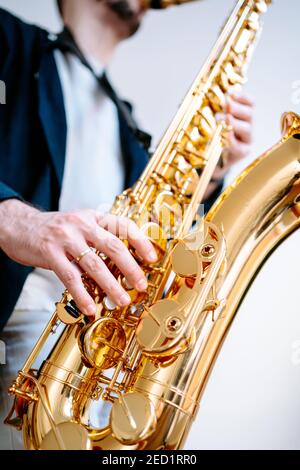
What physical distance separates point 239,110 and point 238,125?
0.04 metres

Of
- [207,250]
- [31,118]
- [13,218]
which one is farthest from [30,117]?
[207,250]

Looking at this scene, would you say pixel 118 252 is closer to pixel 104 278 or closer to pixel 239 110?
pixel 104 278

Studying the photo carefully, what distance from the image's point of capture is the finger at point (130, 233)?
79 centimetres

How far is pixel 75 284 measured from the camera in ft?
2.41

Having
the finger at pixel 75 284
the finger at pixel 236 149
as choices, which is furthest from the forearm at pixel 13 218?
the finger at pixel 236 149

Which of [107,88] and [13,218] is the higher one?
[107,88]

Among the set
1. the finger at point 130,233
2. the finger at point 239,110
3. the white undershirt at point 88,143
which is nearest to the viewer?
the finger at point 130,233

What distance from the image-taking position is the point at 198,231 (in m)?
0.78

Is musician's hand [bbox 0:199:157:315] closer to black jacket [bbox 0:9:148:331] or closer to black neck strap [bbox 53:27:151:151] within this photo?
black jacket [bbox 0:9:148:331]

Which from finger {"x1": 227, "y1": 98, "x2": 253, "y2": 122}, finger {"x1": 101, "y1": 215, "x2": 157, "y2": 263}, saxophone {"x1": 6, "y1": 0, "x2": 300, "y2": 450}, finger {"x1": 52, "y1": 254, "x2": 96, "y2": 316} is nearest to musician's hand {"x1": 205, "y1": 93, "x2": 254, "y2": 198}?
finger {"x1": 227, "y1": 98, "x2": 253, "y2": 122}

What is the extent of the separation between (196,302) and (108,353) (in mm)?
170

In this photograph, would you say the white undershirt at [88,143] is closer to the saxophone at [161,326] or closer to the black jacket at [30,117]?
the black jacket at [30,117]

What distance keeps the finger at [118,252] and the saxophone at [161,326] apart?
0.05 metres

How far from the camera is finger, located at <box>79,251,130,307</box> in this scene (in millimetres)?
738
